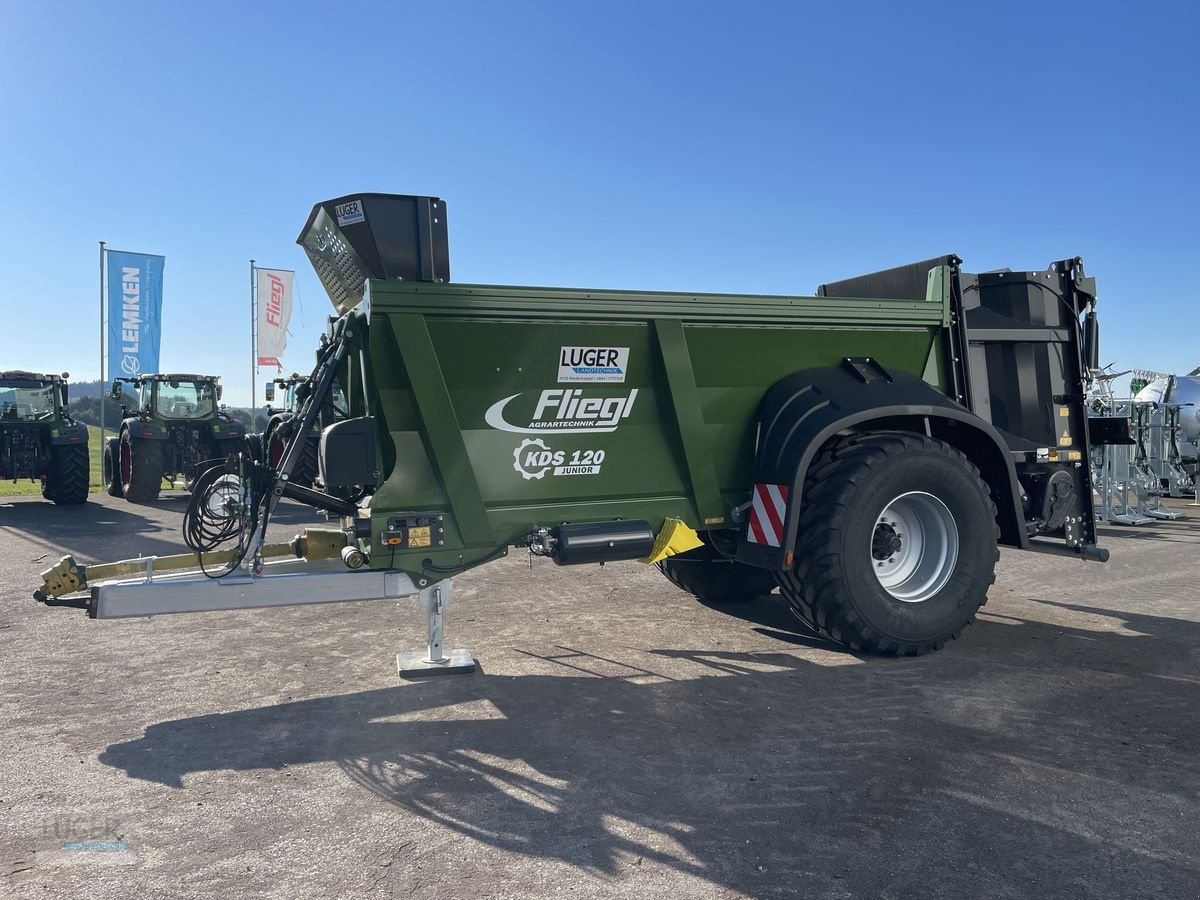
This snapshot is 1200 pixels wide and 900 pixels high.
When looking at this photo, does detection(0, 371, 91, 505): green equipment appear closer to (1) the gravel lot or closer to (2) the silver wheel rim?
(1) the gravel lot

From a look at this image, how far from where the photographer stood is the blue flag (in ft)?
70.8

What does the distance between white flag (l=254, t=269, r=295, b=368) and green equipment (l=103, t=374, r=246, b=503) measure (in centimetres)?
767

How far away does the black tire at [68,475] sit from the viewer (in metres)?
15.8

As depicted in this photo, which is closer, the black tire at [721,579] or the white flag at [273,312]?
the black tire at [721,579]

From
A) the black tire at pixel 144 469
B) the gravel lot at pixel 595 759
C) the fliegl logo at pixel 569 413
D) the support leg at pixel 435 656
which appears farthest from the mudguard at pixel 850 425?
the black tire at pixel 144 469

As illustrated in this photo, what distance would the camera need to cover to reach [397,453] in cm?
483

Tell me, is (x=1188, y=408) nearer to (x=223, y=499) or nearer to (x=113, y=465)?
(x=223, y=499)

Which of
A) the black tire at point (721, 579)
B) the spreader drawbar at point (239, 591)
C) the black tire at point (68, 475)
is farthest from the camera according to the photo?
the black tire at point (68, 475)

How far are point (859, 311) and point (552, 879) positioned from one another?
407cm

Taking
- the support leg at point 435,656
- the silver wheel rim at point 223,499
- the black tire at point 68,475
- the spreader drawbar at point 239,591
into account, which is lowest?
the support leg at point 435,656

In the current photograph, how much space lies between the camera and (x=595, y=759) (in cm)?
397

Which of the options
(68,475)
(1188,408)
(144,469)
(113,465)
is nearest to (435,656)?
(144,469)

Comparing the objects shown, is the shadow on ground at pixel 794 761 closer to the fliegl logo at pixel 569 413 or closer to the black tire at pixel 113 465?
the fliegl logo at pixel 569 413

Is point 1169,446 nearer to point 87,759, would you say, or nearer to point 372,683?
point 372,683
